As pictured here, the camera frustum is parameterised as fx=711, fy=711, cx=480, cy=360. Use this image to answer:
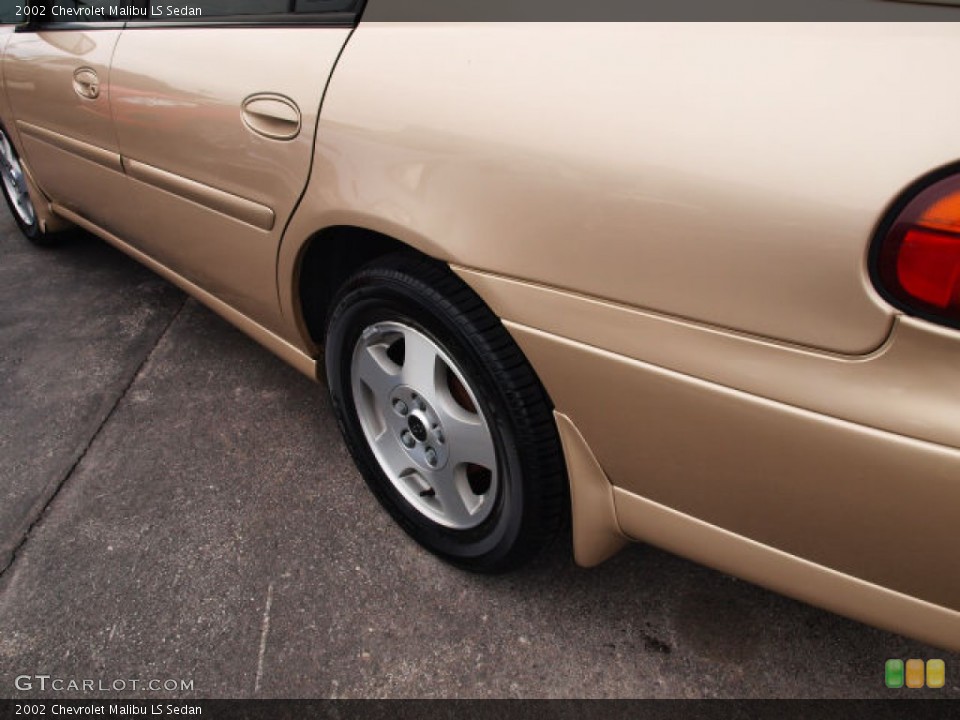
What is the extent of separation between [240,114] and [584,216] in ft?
3.22

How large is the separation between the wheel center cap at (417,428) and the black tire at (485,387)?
22 centimetres

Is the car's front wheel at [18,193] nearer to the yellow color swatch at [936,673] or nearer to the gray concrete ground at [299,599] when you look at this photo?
the gray concrete ground at [299,599]

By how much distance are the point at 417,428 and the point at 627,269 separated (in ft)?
2.42

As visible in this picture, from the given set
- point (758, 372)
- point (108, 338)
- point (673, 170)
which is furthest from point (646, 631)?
point (108, 338)

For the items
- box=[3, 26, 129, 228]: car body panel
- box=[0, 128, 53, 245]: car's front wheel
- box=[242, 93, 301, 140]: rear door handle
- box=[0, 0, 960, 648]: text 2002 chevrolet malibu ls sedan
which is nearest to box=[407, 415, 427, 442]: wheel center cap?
box=[0, 0, 960, 648]: text 2002 chevrolet malibu ls sedan

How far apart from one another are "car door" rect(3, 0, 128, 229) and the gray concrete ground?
2.83 ft

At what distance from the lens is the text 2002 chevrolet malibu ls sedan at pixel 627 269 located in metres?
0.88

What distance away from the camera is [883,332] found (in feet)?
2.94

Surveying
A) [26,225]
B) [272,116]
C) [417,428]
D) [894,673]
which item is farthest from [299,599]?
[26,225]

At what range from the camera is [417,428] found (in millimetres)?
1636

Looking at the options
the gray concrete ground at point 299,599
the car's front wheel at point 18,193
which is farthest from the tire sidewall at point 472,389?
the car's front wheel at point 18,193

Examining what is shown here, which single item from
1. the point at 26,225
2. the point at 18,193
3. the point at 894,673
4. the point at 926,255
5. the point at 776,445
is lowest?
the point at 26,225

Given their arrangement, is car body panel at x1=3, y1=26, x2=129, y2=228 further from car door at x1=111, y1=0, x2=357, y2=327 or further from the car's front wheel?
the car's front wheel

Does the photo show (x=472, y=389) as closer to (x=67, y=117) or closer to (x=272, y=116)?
(x=272, y=116)
